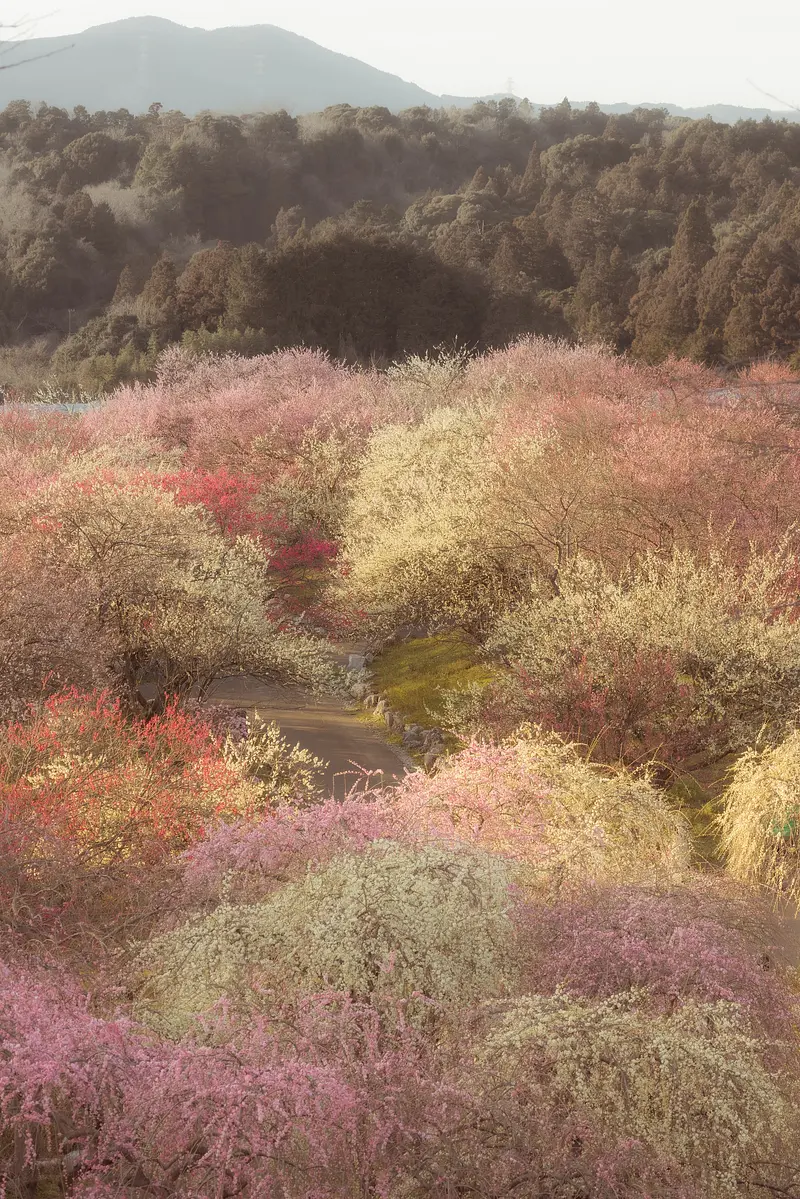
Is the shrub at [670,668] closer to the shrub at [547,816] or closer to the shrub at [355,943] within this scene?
the shrub at [547,816]

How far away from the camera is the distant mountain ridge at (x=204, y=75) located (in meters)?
118

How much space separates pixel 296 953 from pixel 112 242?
6405 centimetres

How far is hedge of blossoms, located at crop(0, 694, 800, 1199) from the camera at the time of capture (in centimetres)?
561

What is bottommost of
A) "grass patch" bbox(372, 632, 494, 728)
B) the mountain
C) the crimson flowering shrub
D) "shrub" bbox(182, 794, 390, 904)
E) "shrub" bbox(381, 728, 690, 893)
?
"grass patch" bbox(372, 632, 494, 728)

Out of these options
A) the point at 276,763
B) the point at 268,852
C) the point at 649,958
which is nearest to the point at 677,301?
the point at 276,763

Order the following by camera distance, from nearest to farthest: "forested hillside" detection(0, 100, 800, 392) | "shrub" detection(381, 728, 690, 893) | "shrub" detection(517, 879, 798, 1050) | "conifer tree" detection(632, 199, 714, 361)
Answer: "shrub" detection(517, 879, 798, 1050), "shrub" detection(381, 728, 690, 893), "conifer tree" detection(632, 199, 714, 361), "forested hillside" detection(0, 100, 800, 392)

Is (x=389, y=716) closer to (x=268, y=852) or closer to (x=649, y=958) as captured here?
(x=268, y=852)

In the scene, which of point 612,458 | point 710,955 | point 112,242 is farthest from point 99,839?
point 112,242

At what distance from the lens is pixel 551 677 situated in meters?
15.6

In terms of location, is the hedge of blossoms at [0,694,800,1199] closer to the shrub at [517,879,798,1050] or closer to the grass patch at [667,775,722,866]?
the shrub at [517,879,798,1050]

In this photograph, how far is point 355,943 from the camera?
6992 mm

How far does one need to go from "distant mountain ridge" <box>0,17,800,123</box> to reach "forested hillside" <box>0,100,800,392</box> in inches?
1514

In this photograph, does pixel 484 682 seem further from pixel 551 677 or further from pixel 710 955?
pixel 710 955

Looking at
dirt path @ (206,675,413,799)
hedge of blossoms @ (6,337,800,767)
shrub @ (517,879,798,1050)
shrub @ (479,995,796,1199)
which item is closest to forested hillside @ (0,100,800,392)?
hedge of blossoms @ (6,337,800,767)
